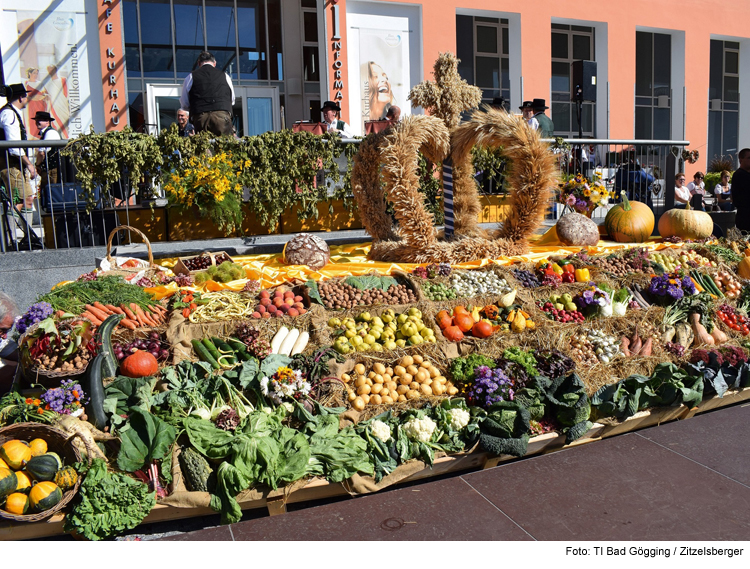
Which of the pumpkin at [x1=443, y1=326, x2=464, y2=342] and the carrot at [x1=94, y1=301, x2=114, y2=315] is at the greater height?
the carrot at [x1=94, y1=301, x2=114, y2=315]

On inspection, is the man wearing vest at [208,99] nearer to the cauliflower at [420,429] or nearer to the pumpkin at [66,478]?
the cauliflower at [420,429]

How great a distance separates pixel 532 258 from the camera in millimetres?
7016

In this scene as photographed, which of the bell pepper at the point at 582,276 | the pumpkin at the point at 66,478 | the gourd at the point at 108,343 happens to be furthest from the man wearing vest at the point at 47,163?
the bell pepper at the point at 582,276

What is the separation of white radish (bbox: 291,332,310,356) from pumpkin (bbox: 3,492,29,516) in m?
1.94

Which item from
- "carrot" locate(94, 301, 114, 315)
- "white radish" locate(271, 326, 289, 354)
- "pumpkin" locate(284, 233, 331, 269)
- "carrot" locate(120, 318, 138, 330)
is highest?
"pumpkin" locate(284, 233, 331, 269)

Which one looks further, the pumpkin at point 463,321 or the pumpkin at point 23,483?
the pumpkin at point 463,321

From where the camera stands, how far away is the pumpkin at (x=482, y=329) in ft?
16.8

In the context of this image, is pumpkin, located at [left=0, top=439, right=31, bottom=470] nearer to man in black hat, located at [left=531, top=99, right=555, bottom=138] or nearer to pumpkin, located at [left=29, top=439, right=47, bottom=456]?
pumpkin, located at [left=29, top=439, right=47, bottom=456]

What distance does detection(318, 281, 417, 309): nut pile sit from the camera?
17.7 ft

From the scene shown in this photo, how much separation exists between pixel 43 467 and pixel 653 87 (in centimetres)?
2179

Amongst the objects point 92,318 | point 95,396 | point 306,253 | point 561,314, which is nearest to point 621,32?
point 306,253

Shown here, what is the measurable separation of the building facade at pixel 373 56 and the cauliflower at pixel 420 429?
35.4ft

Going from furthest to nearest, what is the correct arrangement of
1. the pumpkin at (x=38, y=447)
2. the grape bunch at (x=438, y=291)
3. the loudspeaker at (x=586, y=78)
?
the loudspeaker at (x=586, y=78), the grape bunch at (x=438, y=291), the pumpkin at (x=38, y=447)

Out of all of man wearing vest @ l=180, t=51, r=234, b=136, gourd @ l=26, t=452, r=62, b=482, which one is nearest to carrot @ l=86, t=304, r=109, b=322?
gourd @ l=26, t=452, r=62, b=482
